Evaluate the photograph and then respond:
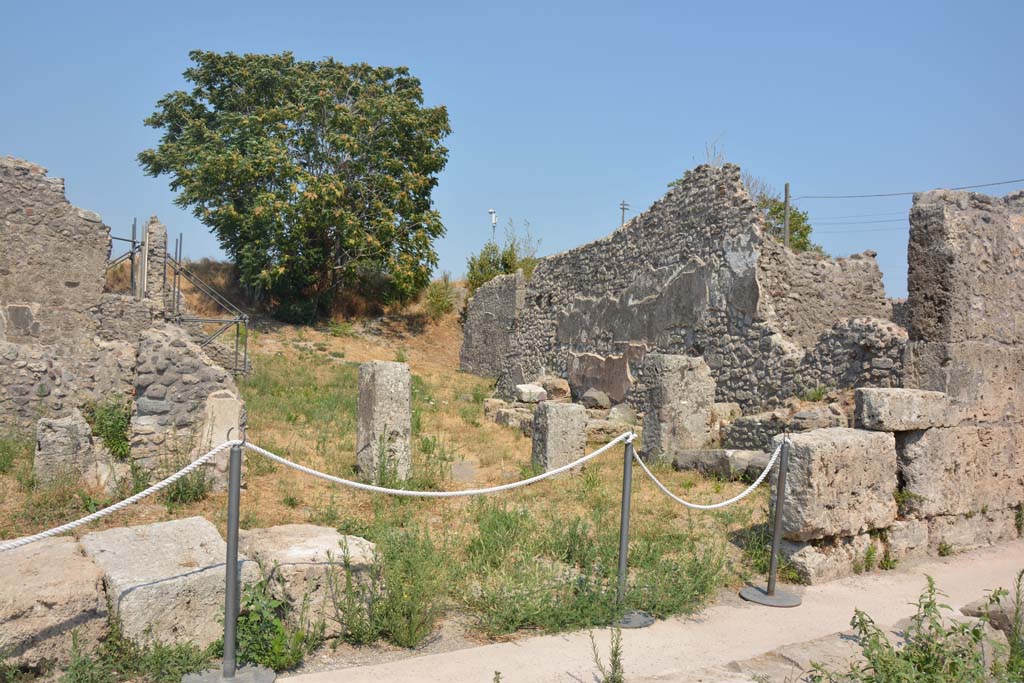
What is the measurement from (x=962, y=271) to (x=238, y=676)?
7378 millimetres

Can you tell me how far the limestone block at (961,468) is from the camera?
22.1ft

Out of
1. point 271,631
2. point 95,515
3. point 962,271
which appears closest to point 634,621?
point 271,631

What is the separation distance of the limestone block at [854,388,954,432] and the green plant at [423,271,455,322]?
76.4 ft

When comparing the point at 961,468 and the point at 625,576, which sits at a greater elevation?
the point at 961,468

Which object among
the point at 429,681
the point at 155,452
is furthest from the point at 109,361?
the point at 429,681

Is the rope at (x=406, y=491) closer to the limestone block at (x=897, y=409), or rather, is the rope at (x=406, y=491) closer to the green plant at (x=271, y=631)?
the green plant at (x=271, y=631)

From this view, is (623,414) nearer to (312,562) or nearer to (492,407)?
(492,407)

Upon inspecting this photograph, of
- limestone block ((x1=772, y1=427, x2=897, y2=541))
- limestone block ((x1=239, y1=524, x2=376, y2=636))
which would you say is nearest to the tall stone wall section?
limestone block ((x1=772, y1=427, x2=897, y2=541))

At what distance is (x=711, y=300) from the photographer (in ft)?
39.4

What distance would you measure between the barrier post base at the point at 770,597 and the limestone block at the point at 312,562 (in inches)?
108

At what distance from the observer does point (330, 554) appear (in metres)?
4.34

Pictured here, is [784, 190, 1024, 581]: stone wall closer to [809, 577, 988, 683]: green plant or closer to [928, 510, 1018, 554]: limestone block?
[928, 510, 1018, 554]: limestone block

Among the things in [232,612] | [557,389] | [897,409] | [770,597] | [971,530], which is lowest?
[770,597]

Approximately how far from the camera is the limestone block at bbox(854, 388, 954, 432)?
6523 mm
